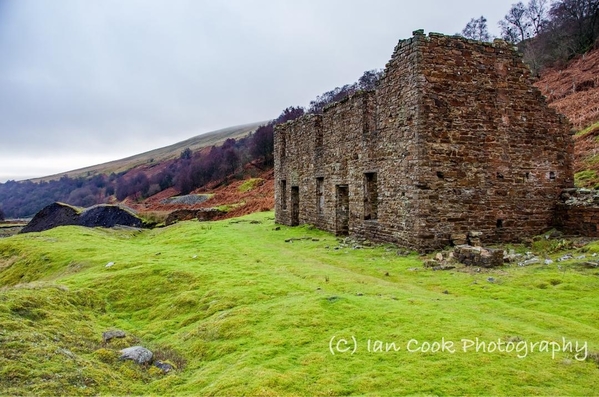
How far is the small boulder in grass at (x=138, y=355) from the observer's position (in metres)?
6.04

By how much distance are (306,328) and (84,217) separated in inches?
995

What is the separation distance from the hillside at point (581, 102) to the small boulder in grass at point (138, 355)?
Answer: 57.9ft

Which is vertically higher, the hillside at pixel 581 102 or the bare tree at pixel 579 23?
the bare tree at pixel 579 23

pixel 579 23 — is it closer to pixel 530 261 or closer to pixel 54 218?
pixel 530 261

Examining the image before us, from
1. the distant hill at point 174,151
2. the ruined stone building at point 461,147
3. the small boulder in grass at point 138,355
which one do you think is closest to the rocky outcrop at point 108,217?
the ruined stone building at point 461,147

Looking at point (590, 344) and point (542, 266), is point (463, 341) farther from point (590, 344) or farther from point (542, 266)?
point (542, 266)

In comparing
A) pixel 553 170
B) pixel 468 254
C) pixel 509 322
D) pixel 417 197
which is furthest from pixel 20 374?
pixel 553 170

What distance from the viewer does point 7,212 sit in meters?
92.7

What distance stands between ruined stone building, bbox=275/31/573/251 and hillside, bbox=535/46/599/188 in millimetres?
4725

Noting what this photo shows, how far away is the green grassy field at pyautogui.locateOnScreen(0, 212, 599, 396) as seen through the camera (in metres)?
4.92

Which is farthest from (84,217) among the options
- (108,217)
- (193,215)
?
(193,215)

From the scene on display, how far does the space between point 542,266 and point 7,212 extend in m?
106

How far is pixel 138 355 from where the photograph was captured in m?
6.16

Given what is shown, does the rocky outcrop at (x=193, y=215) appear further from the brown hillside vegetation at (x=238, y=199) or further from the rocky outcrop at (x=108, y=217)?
the rocky outcrop at (x=108, y=217)
